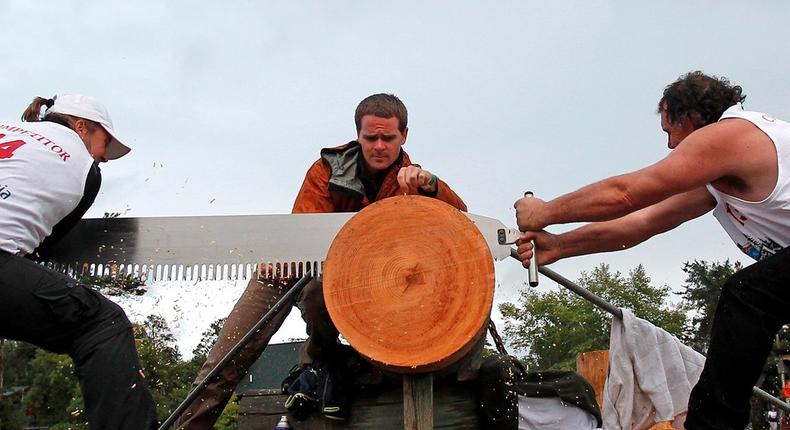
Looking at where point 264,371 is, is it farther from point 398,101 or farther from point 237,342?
point 398,101

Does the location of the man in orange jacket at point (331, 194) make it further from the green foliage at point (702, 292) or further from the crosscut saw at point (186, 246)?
the green foliage at point (702, 292)

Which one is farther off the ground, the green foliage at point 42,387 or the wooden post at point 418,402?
the wooden post at point 418,402

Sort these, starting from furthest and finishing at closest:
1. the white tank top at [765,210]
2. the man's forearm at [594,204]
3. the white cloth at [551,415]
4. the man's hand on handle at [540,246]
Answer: the white cloth at [551,415] → the man's hand on handle at [540,246] → the man's forearm at [594,204] → the white tank top at [765,210]

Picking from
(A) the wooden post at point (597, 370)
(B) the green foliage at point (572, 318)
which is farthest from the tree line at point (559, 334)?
(A) the wooden post at point (597, 370)

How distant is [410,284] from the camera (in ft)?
9.64

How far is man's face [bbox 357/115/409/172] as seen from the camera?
155 inches

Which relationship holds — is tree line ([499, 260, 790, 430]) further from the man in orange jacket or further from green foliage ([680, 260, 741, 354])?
the man in orange jacket

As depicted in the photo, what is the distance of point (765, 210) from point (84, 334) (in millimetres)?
2762

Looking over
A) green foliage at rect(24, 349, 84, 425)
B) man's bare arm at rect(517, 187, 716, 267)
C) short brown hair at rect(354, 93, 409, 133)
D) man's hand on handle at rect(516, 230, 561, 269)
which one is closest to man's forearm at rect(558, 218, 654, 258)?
man's bare arm at rect(517, 187, 716, 267)

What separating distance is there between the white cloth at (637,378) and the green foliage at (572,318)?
107 ft

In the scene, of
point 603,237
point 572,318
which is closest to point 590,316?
point 572,318

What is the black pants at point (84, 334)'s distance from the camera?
9.29 ft

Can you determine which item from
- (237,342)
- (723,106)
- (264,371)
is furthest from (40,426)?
(723,106)

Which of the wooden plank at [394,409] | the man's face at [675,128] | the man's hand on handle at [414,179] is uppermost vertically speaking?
the man's face at [675,128]
